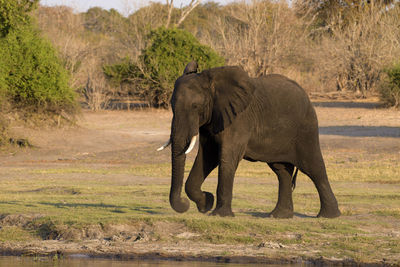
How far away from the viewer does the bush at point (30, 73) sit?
85.0ft

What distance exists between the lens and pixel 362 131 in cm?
2730

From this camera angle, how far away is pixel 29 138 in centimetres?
2623

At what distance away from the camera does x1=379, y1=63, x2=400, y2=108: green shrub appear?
3253 cm

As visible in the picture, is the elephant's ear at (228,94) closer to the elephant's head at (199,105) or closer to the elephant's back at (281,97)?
the elephant's head at (199,105)

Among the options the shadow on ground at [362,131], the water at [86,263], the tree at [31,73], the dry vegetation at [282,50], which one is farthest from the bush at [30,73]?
the water at [86,263]

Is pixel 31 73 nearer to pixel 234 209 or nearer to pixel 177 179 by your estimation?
pixel 234 209

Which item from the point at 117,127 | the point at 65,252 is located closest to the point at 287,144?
the point at 65,252

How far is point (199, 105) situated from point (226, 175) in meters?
1.03

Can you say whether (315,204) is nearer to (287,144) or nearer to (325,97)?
(287,144)

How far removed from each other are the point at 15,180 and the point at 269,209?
7543 millimetres

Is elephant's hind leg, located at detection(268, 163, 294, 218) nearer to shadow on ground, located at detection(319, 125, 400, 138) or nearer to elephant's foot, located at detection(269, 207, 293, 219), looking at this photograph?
elephant's foot, located at detection(269, 207, 293, 219)

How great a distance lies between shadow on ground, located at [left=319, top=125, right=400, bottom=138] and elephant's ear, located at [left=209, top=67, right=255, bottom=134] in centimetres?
1598

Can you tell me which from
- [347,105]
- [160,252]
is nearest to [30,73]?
[347,105]

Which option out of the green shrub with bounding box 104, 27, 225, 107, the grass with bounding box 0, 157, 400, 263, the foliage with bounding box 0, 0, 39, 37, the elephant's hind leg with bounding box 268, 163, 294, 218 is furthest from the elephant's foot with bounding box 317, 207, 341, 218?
the green shrub with bounding box 104, 27, 225, 107
